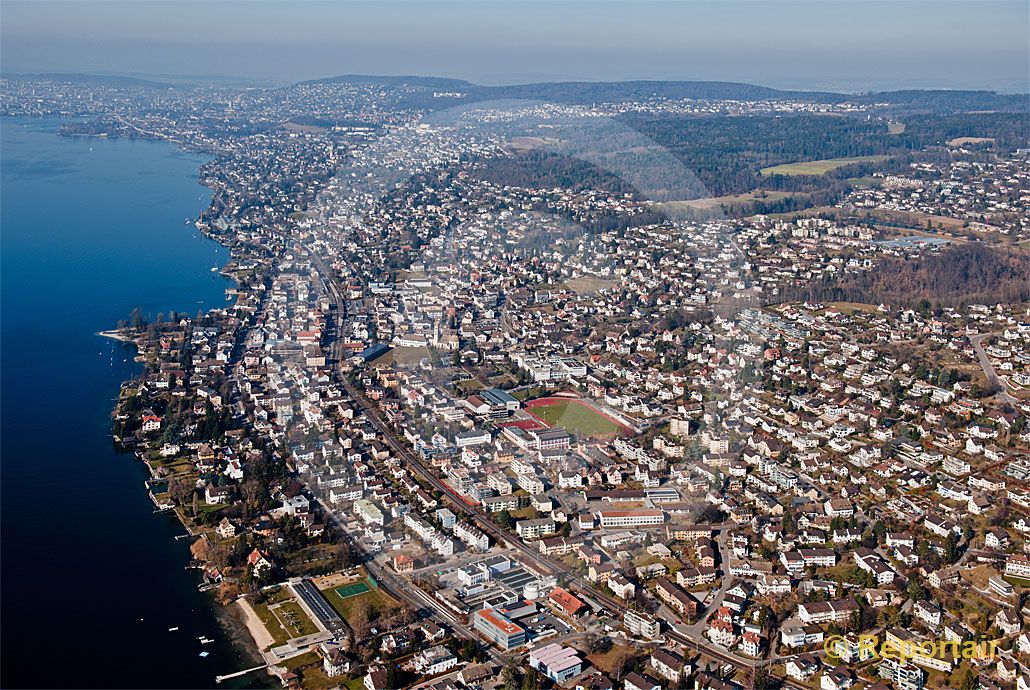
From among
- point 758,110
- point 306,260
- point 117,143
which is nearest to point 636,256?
point 306,260

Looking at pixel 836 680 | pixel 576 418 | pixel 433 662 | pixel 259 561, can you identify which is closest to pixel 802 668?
pixel 836 680

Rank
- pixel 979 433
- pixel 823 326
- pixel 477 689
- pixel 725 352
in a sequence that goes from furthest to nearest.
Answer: pixel 823 326, pixel 725 352, pixel 979 433, pixel 477 689

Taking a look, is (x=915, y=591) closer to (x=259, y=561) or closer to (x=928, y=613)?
(x=928, y=613)

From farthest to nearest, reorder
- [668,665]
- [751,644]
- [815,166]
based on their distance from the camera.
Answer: [815,166] < [751,644] < [668,665]

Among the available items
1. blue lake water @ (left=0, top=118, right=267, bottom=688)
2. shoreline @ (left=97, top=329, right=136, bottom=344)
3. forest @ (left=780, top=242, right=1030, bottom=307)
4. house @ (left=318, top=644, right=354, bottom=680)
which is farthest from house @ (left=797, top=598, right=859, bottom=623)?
shoreline @ (left=97, top=329, right=136, bottom=344)

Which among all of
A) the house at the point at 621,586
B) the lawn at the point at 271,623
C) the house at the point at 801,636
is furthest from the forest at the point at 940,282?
the lawn at the point at 271,623

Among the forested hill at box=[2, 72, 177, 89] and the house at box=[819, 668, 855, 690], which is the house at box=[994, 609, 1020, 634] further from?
the forested hill at box=[2, 72, 177, 89]

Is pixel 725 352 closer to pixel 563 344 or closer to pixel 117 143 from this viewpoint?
pixel 563 344

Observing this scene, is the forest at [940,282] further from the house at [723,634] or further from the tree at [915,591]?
the house at [723,634]
